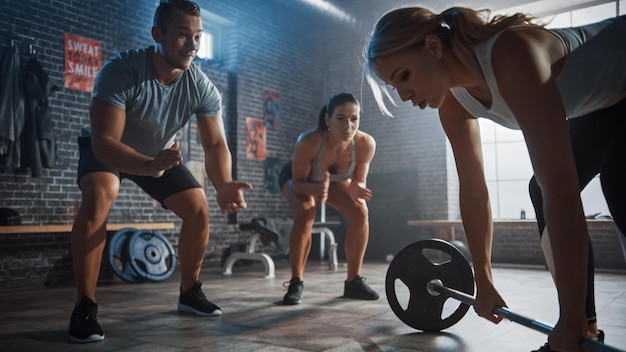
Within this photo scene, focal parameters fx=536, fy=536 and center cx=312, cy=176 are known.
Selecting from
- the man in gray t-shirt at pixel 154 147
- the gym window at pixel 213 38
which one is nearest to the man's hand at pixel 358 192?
the man in gray t-shirt at pixel 154 147

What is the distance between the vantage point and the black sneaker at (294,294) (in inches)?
119

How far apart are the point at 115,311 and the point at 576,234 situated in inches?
99.9

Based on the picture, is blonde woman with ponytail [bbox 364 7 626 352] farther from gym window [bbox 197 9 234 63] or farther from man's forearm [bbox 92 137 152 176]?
gym window [bbox 197 9 234 63]

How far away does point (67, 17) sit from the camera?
4926mm

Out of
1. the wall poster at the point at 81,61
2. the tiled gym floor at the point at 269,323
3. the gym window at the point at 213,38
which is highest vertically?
the gym window at the point at 213,38

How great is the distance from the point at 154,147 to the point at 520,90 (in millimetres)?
1838

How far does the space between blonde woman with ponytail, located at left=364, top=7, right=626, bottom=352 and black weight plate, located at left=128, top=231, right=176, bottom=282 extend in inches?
138

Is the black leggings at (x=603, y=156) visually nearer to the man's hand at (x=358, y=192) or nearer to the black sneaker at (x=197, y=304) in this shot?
the man's hand at (x=358, y=192)

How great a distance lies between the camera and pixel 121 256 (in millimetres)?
4590

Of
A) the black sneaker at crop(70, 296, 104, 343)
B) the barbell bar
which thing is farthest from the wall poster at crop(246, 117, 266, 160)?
the barbell bar

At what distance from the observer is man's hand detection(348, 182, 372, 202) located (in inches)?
120

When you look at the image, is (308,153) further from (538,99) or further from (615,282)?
(615,282)

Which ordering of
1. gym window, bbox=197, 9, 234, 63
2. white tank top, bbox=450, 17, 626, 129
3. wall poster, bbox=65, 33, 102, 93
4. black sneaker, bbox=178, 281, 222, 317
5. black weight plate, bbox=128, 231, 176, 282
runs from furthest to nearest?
gym window, bbox=197, 9, 234, 63 → wall poster, bbox=65, 33, 102, 93 → black weight plate, bbox=128, 231, 176, 282 → black sneaker, bbox=178, 281, 222, 317 → white tank top, bbox=450, 17, 626, 129

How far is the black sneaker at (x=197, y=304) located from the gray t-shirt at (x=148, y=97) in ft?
2.35
